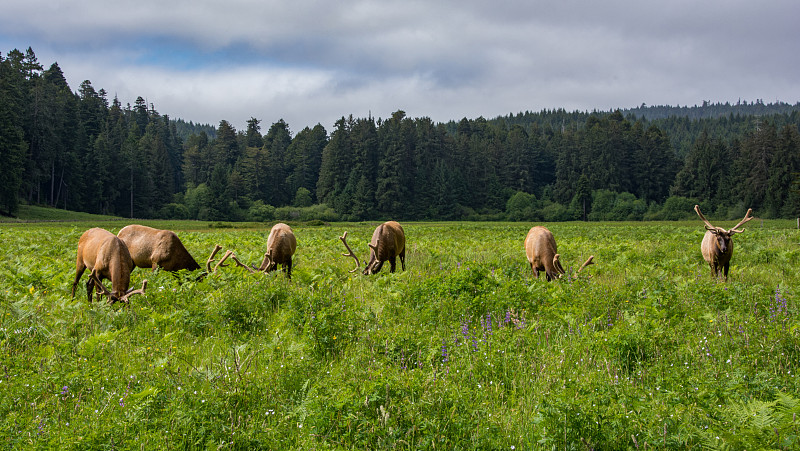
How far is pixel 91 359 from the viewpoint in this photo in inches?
220

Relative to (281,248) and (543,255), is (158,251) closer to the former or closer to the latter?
(281,248)

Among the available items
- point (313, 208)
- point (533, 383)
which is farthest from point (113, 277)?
point (313, 208)

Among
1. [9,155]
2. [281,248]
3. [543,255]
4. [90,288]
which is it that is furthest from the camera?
[9,155]

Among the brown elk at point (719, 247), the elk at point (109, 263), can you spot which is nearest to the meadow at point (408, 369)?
the elk at point (109, 263)

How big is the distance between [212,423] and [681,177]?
137m

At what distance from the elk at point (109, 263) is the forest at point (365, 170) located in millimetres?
71880

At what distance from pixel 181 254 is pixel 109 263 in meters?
2.77

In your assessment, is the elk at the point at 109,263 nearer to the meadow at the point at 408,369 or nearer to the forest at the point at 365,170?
the meadow at the point at 408,369

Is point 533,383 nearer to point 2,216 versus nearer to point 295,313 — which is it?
point 295,313

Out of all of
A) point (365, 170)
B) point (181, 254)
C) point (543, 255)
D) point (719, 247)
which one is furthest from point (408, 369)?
point (365, 170)

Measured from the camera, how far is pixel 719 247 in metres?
12.8

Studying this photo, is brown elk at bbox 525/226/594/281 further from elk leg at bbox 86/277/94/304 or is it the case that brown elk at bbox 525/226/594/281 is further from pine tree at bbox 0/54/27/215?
pine tree at bbox 0/54/27/215

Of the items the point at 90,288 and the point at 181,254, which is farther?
the point at 181,254

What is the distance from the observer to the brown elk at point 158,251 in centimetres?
1177
